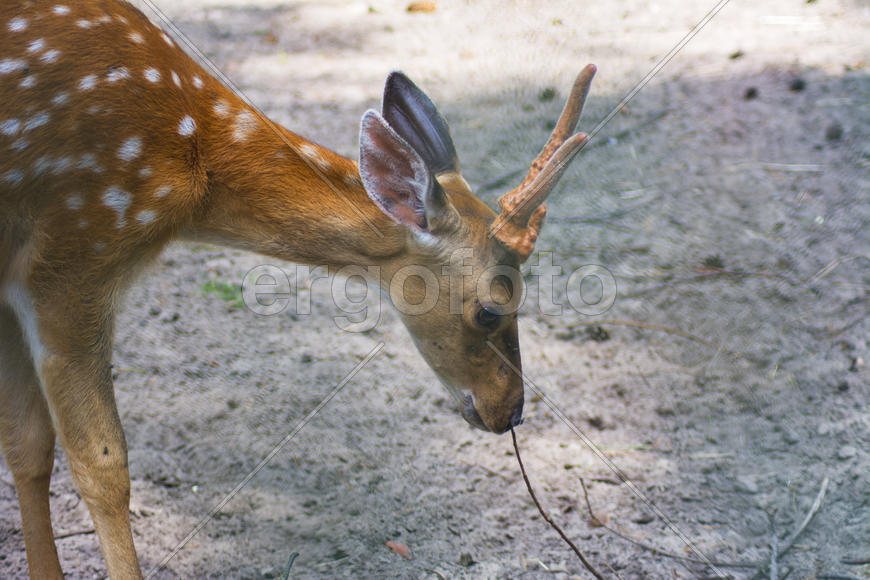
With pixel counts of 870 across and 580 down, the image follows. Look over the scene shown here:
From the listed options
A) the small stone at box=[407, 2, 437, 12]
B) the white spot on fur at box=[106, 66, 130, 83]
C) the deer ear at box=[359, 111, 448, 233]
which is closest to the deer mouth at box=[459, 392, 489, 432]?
the deer ear at box=[359, 111, 448, 233]

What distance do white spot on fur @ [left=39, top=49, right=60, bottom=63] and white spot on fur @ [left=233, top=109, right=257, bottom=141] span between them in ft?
1.82

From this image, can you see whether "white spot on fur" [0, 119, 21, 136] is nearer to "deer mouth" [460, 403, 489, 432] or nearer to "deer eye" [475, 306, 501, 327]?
"deer eye" [475, 306, 501, 327]

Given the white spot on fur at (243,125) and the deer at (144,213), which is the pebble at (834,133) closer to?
the deer at (144,213)

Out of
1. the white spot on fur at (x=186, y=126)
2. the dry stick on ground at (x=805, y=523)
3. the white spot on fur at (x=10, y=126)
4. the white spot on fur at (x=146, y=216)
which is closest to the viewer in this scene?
the white spot on fur at (x=10, y=126)

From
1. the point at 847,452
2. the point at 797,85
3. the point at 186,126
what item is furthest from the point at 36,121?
the point at 797,85

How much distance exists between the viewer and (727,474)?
9.96ft

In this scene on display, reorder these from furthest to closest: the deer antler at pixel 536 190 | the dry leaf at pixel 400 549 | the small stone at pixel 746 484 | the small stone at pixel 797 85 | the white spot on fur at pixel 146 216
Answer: the small stone at pixel 797 85
the small stone at pixel 746 484
the dry leaf at pixel 400 549
the deer antler at pixel 536 190
the white spot on fur at pixel 146 216

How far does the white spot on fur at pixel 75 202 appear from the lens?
2.21 metres

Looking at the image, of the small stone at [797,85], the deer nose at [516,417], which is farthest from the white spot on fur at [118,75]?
the small stone at [797,85]

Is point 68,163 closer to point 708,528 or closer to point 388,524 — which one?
point 388,524

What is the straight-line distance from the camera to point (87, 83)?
7.39ft

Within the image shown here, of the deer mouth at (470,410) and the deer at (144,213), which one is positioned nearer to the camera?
the deer at (144,213)

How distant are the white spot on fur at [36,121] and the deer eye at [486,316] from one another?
4.69 feet

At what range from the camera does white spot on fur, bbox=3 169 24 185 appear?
219 cm
